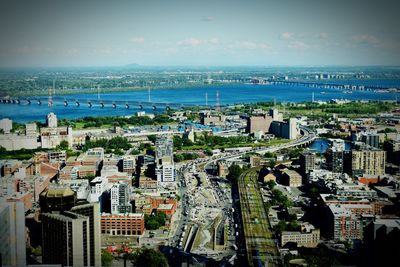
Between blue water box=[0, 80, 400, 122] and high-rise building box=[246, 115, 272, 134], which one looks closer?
high-rise building box=[246, 115, 272, 134]

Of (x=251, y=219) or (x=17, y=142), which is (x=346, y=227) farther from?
(x=17, y=142)

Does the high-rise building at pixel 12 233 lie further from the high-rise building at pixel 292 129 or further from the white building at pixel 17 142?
the high-rise building at pixel 292 129

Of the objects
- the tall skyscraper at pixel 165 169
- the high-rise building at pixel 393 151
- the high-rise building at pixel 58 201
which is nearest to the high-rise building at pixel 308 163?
the high-rise building at pixel 393 151

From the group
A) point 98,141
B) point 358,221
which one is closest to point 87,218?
point 358,221

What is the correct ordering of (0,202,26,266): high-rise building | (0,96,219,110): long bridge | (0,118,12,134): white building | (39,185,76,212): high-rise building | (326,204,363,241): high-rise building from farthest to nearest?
(0,96,219,110): long bridge → (0,118,12,134): white building → (326,204,363,241): high-rise building → (39,185,76,212): high-rise building → (0,202,26,266): high-rise building

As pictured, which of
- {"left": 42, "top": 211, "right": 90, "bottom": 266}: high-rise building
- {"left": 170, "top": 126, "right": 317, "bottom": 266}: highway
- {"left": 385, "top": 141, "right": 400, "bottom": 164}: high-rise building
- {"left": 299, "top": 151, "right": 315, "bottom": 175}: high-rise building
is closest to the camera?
{"left": 42, "top": 211, "right": 90, "bottom": 266}: high-rise building

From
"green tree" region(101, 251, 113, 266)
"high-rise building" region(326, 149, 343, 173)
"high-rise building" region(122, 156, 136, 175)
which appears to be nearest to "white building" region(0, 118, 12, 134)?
"high-rise building" region(122, 156, 136, 175)

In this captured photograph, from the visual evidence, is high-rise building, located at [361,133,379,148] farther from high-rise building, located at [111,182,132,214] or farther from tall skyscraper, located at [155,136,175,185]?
high-rise building, located at [111,182,132,214]

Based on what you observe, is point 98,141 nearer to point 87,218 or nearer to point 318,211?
point 318,211
